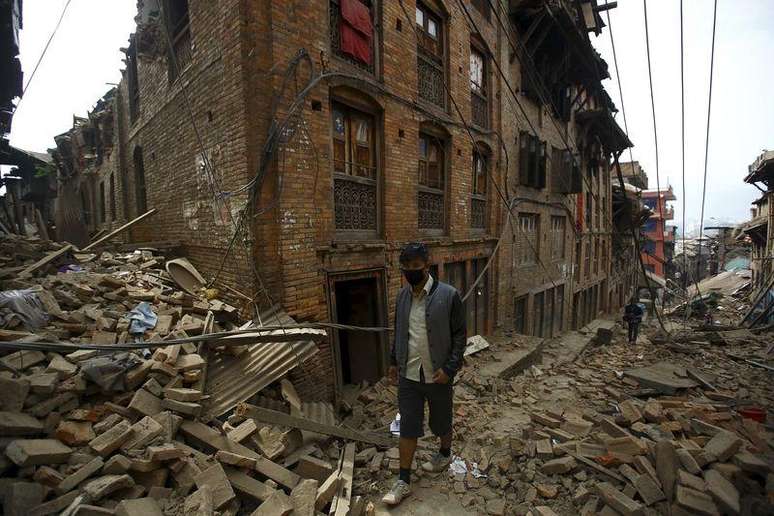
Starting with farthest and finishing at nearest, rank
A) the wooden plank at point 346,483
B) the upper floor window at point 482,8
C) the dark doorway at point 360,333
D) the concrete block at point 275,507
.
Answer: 1. the upper floor window at point 482,8
2. the dark doorway at point 360,333
3. the wooden plank at point 346,483
4. the concrete block at point 275,507

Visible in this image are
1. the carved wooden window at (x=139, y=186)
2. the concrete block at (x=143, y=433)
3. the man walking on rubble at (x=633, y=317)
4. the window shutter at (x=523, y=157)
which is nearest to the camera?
the concrete block at (x=143, y=433)

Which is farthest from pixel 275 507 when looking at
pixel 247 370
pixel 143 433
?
pixel 247 370

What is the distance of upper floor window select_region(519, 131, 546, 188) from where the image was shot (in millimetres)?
11742

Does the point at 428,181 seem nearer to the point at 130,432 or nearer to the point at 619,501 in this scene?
the point at 619,501

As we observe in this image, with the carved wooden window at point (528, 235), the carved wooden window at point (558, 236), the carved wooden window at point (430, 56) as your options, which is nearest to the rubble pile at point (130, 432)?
the carved wooden window at point (430, 56)

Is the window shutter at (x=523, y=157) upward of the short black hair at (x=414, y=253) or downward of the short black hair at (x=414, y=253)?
upward

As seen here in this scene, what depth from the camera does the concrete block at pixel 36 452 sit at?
2586mm

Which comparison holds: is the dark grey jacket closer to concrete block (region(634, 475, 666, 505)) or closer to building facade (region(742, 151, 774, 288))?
concrete block (region(634, 475, 666, 505))

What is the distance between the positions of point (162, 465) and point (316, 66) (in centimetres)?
547

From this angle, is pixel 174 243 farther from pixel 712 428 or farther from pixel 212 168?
pixel 712 428

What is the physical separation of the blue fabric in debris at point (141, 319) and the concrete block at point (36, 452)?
1680 millimetres

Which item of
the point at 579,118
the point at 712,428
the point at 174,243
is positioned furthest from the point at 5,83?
the point at 579,118

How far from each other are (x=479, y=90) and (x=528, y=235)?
5525 millimetres

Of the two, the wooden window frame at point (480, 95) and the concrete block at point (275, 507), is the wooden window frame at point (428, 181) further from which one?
the concrete block at point (275, 507)
